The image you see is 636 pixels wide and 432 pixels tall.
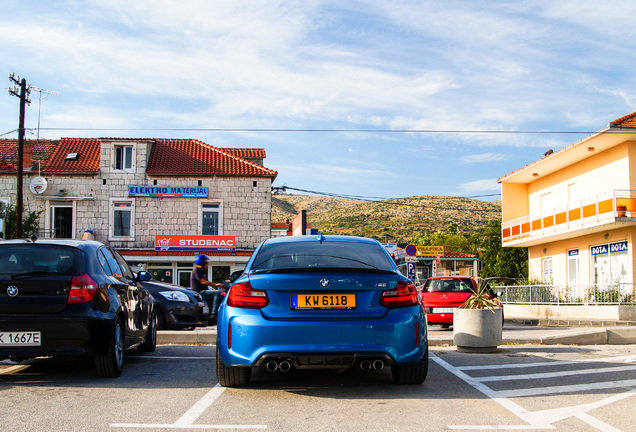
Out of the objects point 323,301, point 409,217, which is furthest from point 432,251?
point 323,301

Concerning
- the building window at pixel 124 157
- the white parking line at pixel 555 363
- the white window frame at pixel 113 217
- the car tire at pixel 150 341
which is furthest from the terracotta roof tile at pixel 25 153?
the white parking line at pixel 555 363

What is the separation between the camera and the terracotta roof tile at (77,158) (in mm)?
37156

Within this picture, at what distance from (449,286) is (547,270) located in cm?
2051

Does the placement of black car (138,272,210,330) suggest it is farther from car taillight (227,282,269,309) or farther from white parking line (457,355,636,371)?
car taillight (227,282,269,309)

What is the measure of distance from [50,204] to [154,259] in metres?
6.29

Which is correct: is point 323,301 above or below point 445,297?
above

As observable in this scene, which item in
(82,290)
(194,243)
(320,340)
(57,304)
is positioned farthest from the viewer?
(194,243)

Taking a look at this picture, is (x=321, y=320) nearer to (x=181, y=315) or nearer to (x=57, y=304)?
(x=57, y=304)

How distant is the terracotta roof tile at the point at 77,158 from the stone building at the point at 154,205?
0.25ft

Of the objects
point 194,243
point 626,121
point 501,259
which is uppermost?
point 626,121

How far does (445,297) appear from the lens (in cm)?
1850

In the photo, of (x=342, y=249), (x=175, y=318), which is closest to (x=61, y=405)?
(x=342, y=249)

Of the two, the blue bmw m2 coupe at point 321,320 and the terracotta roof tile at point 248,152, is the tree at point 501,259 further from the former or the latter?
the blue bmw m2 coupe at point 321,320

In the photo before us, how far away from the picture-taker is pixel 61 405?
19.9 ft
